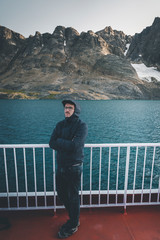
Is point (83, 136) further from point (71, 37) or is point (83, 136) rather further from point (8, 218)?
point (71, 37)

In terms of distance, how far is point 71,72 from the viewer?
482 feet

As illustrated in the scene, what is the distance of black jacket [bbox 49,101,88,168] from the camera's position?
2.68m

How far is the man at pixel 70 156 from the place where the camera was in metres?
2.72

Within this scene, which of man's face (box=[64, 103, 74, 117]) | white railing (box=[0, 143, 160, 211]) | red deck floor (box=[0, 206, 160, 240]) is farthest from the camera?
white railing (box=[0, 143, 160, 211])

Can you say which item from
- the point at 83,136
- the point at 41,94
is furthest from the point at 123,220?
the point at 41,94

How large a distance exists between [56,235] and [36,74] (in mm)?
157034

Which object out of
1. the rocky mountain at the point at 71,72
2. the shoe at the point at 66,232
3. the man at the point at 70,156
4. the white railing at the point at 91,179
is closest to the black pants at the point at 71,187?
the man at the point at 70,156

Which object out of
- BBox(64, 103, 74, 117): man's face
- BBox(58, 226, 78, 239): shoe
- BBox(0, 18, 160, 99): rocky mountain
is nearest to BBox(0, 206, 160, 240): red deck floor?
BBox(58, 226, 78, 239): shoe

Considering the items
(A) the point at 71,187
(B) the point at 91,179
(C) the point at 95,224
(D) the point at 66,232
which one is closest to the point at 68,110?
(A) the point at 71,187

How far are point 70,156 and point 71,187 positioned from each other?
596 mm

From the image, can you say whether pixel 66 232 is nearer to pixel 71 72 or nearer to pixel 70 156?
pixel 70 156

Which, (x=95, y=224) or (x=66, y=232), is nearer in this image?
(x=66, y=232)

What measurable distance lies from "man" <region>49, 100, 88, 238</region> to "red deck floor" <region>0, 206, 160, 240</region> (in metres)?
0.36

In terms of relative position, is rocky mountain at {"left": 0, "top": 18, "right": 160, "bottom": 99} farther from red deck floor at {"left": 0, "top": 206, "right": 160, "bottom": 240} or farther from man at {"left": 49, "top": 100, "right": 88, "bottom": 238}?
man at {"left": 49, "top": 100, "right": 88, "bottom": 238}
